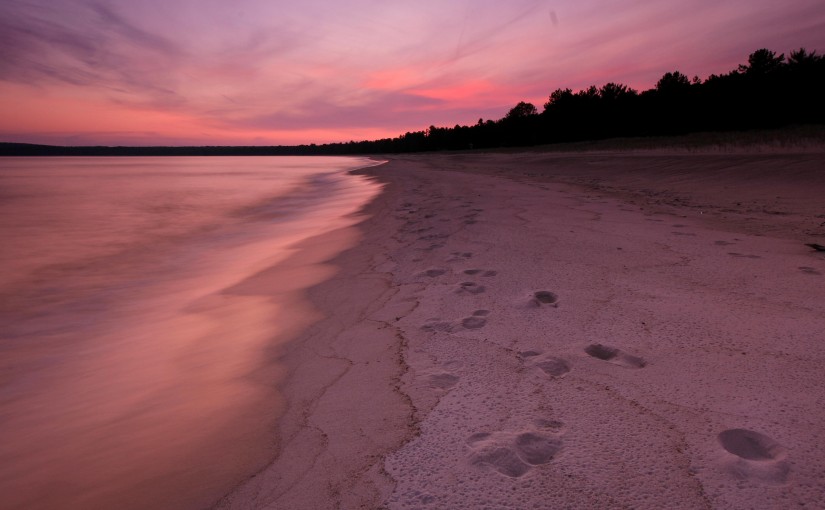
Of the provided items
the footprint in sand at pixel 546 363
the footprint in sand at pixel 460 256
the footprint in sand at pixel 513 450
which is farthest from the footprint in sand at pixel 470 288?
the footprint in sand at pixel 513 450

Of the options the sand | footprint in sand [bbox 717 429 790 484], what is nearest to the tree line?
the sand

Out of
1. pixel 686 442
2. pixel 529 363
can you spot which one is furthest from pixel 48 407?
pixel 686 442

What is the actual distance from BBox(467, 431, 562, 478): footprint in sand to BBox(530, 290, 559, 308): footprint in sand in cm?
136

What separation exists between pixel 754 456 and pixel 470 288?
2011 mm

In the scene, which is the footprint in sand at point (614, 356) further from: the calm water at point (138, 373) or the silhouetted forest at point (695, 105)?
the silhouetted forest at point (695, 105)

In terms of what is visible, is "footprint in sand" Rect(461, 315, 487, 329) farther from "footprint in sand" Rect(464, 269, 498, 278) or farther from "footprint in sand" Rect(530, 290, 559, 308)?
"footprint in sand" Rect(464, 269, 498, 278)

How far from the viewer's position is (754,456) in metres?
1.40

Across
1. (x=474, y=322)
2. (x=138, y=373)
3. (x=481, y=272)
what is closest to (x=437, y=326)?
(x=474, y=322)

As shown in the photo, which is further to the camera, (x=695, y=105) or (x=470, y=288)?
(x=695, y=105)

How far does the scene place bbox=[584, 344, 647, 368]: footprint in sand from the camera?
2021 mm

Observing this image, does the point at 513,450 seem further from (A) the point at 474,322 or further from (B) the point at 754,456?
(A) the point at 474,322

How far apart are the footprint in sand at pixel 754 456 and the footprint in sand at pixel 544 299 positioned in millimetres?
1344

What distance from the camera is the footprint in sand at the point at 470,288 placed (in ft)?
10.4

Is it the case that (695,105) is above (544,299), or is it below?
above
